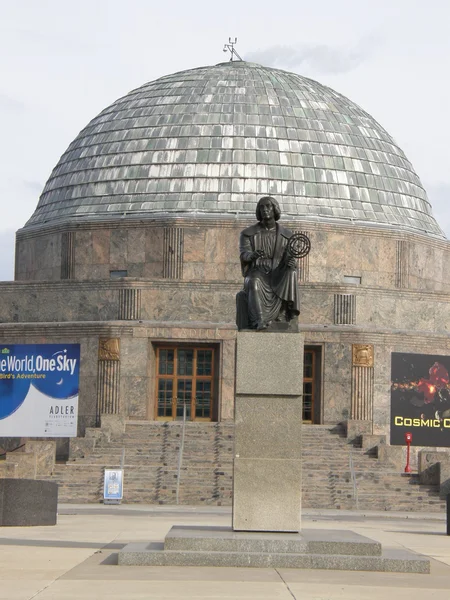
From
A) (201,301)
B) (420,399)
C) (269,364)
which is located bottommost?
(420,399)

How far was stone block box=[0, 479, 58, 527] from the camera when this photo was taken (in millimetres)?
15312

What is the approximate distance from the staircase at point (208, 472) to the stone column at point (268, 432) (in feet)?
30.1

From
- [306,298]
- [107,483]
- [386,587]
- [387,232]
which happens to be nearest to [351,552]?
[386,587]

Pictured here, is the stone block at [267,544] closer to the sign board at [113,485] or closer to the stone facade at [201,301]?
the sign board at [113,485]

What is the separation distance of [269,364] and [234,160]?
68.9 feet

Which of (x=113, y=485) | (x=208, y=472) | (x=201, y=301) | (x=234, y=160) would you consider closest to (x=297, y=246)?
(x=113, y=485)

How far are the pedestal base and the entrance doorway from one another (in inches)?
619

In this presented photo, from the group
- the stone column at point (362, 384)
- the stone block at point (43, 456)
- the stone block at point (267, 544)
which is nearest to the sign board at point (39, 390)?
the stone block at point (43, 456)

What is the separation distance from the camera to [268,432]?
11898mm

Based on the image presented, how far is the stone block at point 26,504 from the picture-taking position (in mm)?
15312

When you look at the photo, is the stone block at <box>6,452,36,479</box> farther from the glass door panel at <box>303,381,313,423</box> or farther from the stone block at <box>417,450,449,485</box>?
the glass door panel at <box>303,381,313,423</box>

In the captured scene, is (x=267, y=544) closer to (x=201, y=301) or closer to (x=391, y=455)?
(x=391, y=455)

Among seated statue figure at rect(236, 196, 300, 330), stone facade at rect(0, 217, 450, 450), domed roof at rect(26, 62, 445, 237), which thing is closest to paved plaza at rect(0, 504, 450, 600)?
seated statue figure at rect(236, 196, 300, 330)

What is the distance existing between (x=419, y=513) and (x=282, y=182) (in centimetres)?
1311
